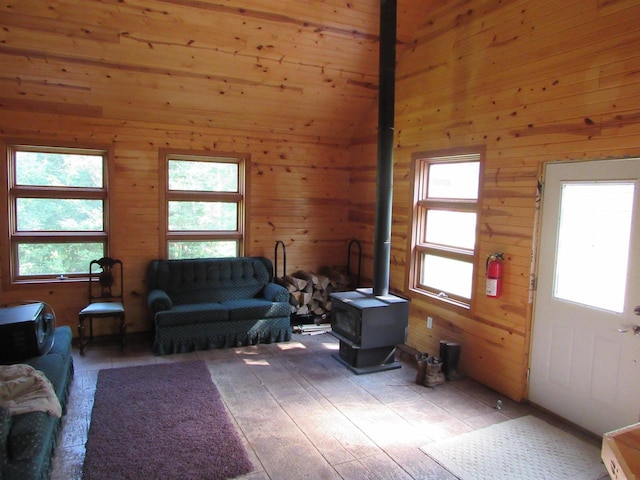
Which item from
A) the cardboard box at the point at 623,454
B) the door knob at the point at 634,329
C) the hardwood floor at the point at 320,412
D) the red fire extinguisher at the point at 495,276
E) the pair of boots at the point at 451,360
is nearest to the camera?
the cardboard box at the point at 623,454

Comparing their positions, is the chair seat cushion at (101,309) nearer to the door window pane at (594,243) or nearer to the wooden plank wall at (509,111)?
the wooden plank wall at (509,111)

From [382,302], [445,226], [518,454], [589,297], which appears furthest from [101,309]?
[589,297]

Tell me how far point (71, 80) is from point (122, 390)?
2.98 m

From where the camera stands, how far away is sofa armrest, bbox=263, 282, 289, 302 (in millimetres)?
5301

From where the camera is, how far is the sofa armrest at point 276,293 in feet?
17.4

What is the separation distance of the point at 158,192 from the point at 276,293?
1.79 metres

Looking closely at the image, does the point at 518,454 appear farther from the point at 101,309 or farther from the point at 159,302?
the point at 101,309

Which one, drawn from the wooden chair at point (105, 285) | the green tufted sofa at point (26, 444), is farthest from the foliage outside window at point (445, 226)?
the green tufted sofa at point (26, 444)

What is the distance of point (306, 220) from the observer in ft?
20.4

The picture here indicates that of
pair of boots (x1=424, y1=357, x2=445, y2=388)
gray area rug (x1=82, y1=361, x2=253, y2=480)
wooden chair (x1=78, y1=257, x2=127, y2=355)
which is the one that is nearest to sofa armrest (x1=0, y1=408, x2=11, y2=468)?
gray area rug (x1=82, y1=361, x2=253, y2=480)

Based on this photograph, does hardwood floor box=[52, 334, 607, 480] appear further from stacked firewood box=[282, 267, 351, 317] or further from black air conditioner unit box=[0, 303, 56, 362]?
stacked firewood box=[282, 267, 351, 317]

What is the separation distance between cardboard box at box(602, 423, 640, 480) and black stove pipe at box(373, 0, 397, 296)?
3.24 meters

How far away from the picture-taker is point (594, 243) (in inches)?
129

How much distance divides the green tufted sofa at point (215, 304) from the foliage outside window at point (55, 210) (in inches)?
31.5
